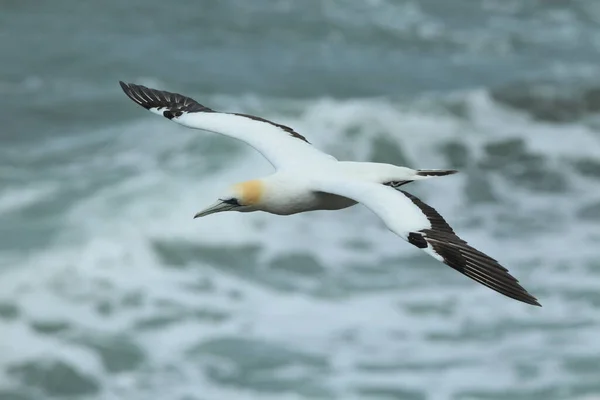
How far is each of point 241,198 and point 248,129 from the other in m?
1.57

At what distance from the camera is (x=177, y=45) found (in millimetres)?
30703

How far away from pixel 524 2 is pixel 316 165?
90.5ft

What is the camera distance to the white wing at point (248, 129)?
11.0 m

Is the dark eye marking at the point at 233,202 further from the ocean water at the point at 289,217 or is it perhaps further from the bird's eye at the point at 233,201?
the ocean water at the point at 289,217

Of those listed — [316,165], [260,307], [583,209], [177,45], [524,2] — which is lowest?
[316,165]

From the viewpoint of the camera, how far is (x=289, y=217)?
22.1 m

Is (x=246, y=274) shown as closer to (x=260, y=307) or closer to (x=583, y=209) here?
(x=260, y=307)

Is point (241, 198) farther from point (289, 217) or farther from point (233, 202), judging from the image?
point (289, 217)

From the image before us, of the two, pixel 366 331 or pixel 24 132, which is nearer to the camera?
pixel 366 331

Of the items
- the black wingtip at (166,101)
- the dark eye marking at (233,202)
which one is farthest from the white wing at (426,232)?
the black wingtip at (166,101)

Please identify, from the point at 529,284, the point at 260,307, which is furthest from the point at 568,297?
the point at 260,307

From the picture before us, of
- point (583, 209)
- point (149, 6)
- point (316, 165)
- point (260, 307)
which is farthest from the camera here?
point (149, 6)

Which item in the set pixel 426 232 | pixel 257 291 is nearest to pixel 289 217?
pixel 257 291

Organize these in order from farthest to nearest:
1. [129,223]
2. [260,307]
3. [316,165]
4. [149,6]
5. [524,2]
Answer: [524,2]
[149,6]
[129,223]
[260,307]
[316,165]
